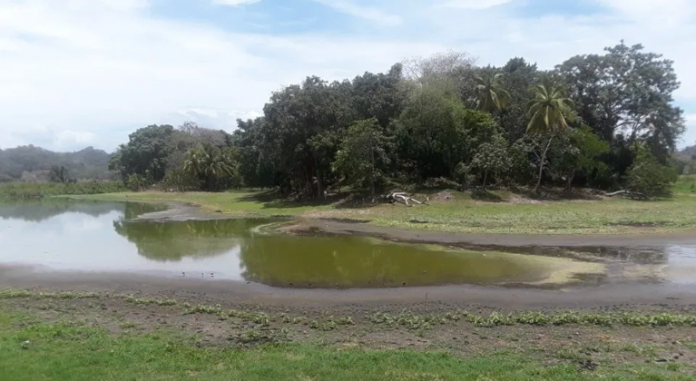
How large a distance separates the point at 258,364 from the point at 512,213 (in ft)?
105

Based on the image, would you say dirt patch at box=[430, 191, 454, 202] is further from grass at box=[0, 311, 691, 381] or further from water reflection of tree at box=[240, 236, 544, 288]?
grass at box=[0, 311, 691, 381]

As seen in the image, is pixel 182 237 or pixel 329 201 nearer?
pixel 182 237

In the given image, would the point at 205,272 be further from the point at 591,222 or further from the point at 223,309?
the point at 591,222

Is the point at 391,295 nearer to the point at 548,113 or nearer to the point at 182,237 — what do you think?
the point at 182,237

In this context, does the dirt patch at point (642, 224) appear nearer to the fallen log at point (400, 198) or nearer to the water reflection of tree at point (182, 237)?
the fallen log at point (400, 198)

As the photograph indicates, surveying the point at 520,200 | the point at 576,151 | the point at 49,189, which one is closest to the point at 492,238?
the point at 520,200

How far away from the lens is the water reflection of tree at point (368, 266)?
20016mm

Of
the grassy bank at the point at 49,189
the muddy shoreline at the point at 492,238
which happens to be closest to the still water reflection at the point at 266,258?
the muddy shoreline at the point at 492,238

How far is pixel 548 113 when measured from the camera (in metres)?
46.1

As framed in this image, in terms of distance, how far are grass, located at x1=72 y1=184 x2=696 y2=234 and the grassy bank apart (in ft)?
166

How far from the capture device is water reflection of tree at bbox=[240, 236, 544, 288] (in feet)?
65.7

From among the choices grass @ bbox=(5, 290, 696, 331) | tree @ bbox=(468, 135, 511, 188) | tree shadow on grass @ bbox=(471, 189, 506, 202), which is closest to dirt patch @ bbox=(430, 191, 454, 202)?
tree shadow on grass @ bbox=(471, 189, 506, 202)

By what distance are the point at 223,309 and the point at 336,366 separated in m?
6.67

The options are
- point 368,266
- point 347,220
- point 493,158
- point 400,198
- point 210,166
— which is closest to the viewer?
point 368,266
